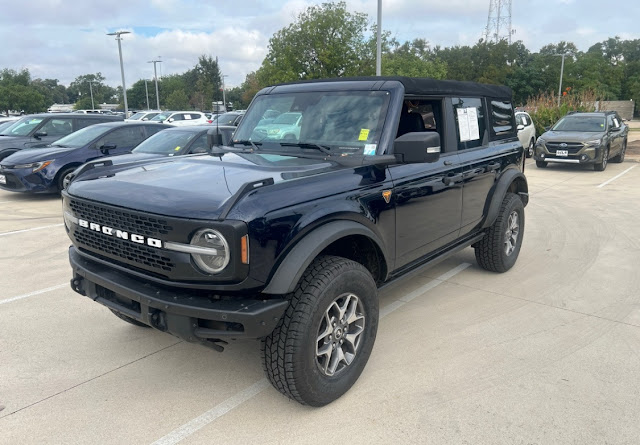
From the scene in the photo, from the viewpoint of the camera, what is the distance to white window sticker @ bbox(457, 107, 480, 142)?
173 inches

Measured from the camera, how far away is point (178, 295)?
2.59 meters

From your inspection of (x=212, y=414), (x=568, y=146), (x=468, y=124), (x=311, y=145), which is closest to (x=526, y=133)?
(x=568, y=146)

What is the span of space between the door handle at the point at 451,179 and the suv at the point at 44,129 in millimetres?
10440

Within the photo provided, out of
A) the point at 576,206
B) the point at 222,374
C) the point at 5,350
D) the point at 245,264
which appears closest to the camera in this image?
the point at 245,264

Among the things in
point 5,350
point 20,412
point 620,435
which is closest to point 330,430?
point 620,435

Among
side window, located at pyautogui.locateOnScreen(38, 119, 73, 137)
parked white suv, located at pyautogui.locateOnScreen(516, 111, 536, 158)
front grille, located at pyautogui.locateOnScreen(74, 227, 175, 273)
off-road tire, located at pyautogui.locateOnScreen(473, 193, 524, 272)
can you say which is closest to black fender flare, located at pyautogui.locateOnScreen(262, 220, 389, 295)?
front grille, located at pyautogui.locateOnScreen(74, 227, 175, 273)

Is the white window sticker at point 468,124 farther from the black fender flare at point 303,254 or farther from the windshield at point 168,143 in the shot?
the windshield at point 168,143

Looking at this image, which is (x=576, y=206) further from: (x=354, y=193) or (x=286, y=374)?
(x=286, y=374)

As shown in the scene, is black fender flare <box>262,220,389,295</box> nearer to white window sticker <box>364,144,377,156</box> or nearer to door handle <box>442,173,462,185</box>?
white window sticker <box>364,144,377,156</box>

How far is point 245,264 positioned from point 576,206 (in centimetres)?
861

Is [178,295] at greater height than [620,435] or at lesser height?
greater

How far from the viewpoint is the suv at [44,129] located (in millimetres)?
11992

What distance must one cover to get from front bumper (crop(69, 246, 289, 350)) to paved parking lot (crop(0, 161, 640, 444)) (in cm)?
64

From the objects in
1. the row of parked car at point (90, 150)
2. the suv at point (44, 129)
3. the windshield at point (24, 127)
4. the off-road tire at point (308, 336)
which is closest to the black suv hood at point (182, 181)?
the off-road tire at point (308, 336)
